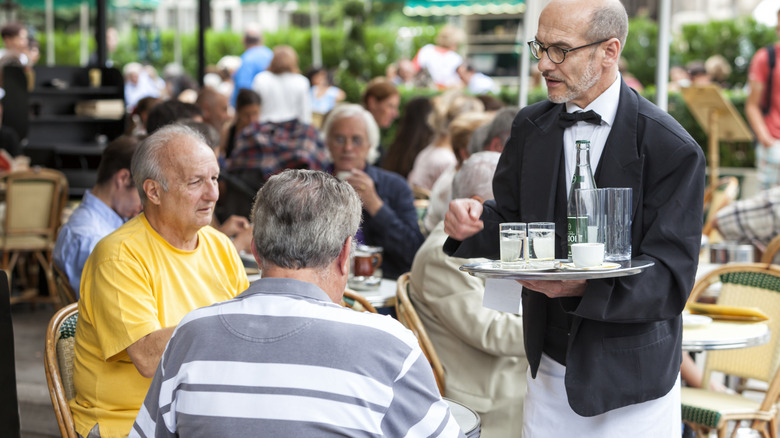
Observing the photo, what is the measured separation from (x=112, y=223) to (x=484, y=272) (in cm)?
210

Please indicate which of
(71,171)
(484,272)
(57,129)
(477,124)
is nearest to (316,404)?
(484,272)

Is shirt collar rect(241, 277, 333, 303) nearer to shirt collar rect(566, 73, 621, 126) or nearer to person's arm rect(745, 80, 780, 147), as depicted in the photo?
shirt collar rect(566, 73, 621, 126)

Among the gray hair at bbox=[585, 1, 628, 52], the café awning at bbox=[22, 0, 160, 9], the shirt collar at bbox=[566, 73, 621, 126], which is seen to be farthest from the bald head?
the café awning at bbox=[22, 0, 160, 9]

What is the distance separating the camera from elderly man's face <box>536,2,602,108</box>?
226cm

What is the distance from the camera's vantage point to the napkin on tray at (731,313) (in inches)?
145

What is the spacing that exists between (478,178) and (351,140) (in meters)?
2.20

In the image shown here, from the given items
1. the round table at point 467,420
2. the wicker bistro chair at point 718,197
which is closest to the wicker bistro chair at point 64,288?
the round table at point 467,420

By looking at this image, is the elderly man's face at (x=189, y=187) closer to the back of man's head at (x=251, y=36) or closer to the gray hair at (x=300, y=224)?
the gray hair at (x=300, y=224)

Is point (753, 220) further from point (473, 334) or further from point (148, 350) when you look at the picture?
point (148, 350)

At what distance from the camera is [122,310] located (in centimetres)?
259

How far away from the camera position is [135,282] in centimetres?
266

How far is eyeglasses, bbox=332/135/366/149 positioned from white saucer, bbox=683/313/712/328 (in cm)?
244

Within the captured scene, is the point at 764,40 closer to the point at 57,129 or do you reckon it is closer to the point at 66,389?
the point at 57,129

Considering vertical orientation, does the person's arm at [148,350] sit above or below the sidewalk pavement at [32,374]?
above
